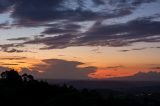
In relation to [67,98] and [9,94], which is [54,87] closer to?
[9,94]

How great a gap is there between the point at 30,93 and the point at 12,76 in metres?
32.6

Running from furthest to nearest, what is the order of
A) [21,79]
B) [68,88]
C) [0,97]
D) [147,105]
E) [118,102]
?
[21,79] < [68,88] < [147,105] < [118,102] < [0,97]

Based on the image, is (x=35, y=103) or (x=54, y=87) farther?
(x=54, y=87)

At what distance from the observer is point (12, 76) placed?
15625 centimetres

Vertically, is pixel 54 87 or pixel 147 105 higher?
pixel 54 87

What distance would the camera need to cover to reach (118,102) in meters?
125

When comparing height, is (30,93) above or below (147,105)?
above

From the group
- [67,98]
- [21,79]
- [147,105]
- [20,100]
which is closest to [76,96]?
[67,98]

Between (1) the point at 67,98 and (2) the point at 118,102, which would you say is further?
(2) the point at 118,102

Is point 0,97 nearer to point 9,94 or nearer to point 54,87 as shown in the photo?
point 9,94

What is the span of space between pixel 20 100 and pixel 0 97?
5503 mm

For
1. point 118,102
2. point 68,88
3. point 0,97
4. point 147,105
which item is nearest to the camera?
point 0,97

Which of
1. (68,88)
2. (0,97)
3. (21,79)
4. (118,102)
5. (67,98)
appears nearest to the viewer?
(67,98)

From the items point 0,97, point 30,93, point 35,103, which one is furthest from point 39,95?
point 0,97
